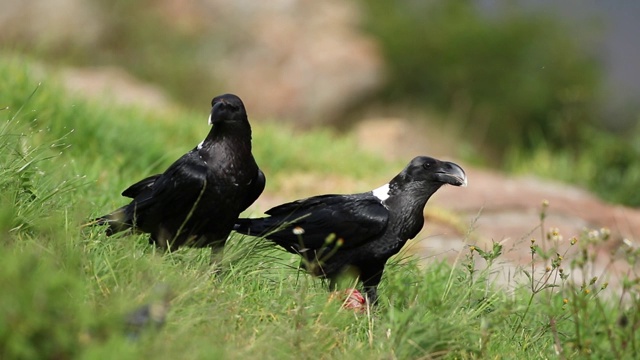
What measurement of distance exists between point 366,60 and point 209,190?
45.2 ft

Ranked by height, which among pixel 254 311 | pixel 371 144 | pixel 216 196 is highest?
pixel 216 196

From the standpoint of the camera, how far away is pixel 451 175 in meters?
4.73

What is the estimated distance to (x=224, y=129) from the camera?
4473 mm

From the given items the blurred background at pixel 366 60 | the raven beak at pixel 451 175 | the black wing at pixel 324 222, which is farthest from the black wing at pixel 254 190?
the blurred background at pixel 366 60

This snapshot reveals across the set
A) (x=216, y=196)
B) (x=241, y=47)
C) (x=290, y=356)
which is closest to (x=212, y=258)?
(x=216, y=196)

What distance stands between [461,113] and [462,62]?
1.04 meters

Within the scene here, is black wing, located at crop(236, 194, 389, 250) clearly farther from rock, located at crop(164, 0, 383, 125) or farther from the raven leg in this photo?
rock, located at crop(164, 0, 383, 125)

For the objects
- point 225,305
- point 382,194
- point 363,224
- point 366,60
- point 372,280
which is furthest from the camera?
point 366,60

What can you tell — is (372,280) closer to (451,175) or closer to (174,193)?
(451,175)

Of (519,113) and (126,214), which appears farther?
(519,113)

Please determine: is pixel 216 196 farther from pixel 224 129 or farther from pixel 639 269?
pixel 639 269

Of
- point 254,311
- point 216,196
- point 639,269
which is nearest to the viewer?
point 254,311

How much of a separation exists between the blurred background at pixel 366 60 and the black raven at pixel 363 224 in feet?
37.6

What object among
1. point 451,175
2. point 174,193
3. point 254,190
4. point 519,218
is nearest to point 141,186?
point 174,193
